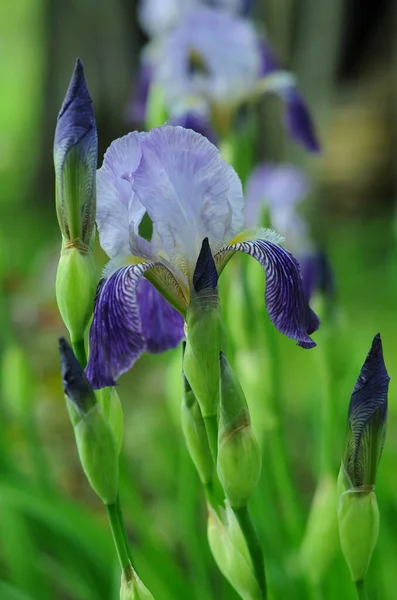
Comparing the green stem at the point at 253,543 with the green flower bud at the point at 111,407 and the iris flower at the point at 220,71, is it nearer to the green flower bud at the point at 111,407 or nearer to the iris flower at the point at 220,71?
the green flower bud at the point at 111,407

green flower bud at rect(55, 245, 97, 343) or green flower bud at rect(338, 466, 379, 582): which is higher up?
green flower bud at rect(55, 245, 97, 343)

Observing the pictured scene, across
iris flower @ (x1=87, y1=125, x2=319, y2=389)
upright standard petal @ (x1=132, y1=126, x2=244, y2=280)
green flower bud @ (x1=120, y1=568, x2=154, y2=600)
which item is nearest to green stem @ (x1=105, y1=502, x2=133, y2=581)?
green flower bud @ (x1=120, y1=568, x2=154, y2=600)

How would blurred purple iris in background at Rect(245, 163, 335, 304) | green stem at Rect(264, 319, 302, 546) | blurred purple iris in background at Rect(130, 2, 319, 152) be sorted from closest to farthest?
green stem at Rect(264, 319, 302, 546) < blurred purple iris in background at Rect(130, 2, 319, 152) < blurred purple iris in background at Rect(245, 163, 335, 304)

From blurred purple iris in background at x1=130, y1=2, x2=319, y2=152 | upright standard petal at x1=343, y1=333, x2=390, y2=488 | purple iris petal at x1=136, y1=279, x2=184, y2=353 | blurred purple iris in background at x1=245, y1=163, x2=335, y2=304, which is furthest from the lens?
blurred purple iris in background at x1=245, y1=163, x2=335, y2=304

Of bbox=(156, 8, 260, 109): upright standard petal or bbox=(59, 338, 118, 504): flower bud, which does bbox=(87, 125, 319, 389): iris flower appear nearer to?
bbox=(59, 338, 118, 504): flower bud

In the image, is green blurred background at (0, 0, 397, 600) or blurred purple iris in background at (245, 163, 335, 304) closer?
green blurred background at (0, 0, 397, 600)

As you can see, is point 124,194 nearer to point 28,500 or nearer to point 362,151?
point 28,500

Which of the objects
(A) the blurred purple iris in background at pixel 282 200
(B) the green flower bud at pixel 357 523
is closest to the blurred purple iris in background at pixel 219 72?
(A) the blurred purple iris in background at pixel 282 200
